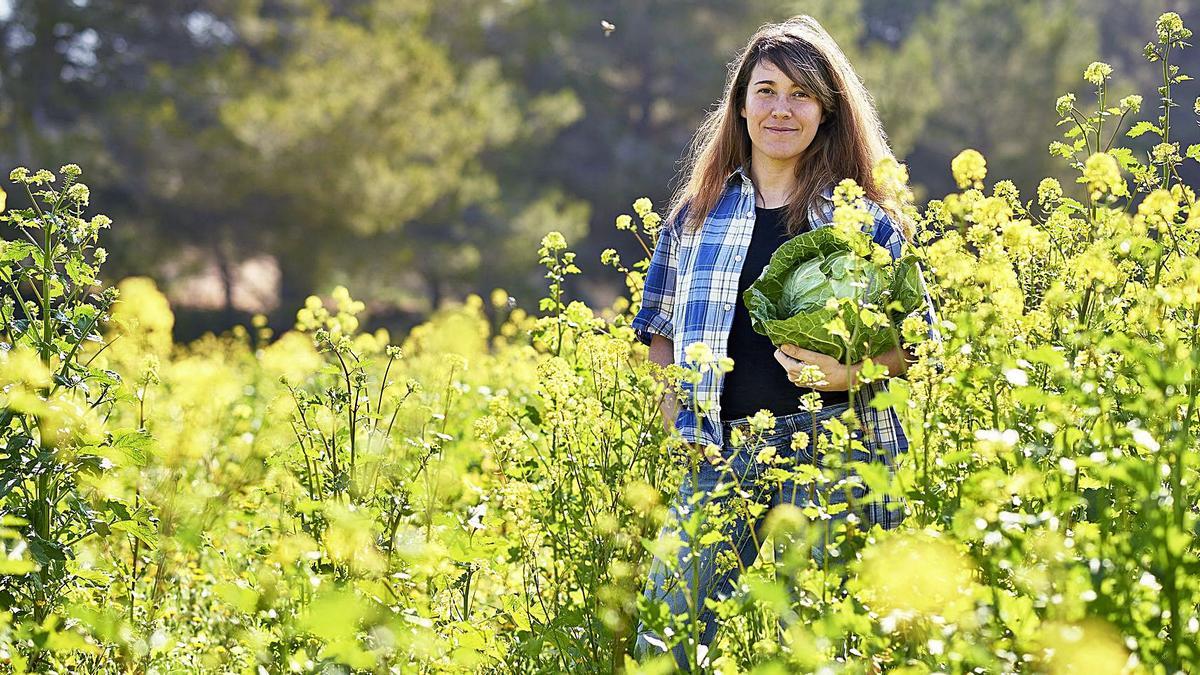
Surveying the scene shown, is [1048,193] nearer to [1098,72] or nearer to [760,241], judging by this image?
[1098,72]

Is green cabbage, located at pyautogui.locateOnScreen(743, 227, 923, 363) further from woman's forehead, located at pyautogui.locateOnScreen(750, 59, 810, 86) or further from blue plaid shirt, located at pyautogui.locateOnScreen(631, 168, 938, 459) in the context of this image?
woman's forehead, located at pyautogui.locateOnScreen(750, 59, 810, 86)

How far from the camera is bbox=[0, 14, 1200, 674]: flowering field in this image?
1690 millimetres

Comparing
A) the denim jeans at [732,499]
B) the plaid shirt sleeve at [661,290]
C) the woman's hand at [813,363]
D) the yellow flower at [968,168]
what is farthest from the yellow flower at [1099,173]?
the plaid shirt sleeve at [661,290]

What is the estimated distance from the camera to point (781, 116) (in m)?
2.80

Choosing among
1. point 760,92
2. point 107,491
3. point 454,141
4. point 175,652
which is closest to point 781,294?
point 760,92

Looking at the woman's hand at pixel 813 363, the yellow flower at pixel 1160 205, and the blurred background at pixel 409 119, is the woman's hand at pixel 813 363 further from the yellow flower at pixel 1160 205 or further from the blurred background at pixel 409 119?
the blurred background at pixel 409 119

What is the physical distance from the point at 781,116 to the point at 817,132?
0.48ft

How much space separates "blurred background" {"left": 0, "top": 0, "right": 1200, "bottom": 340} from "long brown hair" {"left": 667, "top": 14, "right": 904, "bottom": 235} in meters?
11.0

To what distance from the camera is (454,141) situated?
16.7 m

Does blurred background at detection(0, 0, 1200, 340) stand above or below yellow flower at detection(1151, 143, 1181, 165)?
above

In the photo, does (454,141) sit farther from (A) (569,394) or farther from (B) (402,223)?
(A) (569,394)

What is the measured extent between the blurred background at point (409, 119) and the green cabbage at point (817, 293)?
1143cm

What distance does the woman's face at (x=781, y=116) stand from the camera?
9.21 feet

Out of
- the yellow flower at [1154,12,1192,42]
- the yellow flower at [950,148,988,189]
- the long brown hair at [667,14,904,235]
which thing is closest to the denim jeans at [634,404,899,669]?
the long brown hair at [667,14,904,235]
